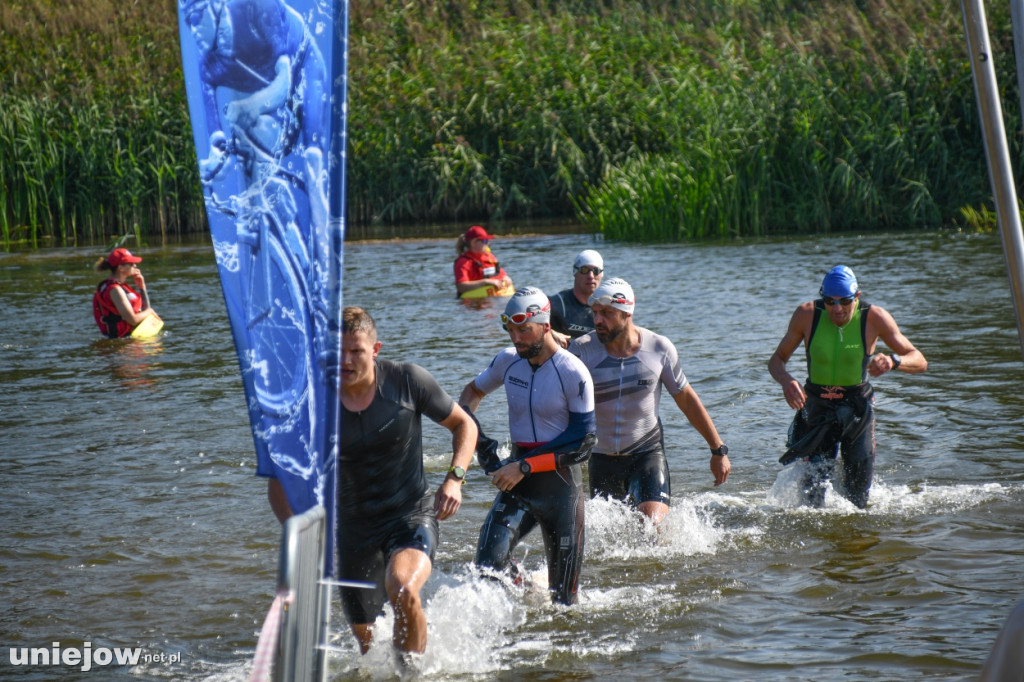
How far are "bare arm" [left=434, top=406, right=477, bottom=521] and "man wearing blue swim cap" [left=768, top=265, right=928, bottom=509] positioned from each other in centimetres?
274

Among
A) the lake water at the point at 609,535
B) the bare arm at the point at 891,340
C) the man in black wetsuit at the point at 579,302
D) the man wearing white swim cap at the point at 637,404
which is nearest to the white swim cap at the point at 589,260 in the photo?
the man in black wetsuit at the point at 579,302

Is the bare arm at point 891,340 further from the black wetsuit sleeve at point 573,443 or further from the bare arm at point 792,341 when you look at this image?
the black wetsuit sleeve at point 573,443

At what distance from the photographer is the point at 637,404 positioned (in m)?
7.05

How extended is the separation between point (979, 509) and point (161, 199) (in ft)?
77.8

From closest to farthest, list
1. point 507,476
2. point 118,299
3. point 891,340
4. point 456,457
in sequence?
point 456,457, point 507,476, point 891,340, point 118,299

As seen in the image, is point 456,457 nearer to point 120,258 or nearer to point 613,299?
point 613,299

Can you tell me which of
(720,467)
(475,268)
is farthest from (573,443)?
(475,268)

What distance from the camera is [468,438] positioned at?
5488 millimetres

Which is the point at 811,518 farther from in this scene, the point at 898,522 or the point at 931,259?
the point at 931,259

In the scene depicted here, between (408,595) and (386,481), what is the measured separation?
22.0 inches

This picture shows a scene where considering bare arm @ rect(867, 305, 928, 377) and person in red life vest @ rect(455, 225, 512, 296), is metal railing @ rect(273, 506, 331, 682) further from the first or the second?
person in red life vest @ rect(455, 225, 512, 296)

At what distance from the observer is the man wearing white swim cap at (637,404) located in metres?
7.01

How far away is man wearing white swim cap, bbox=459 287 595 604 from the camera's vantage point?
5965 mm

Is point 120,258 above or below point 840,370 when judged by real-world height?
above
